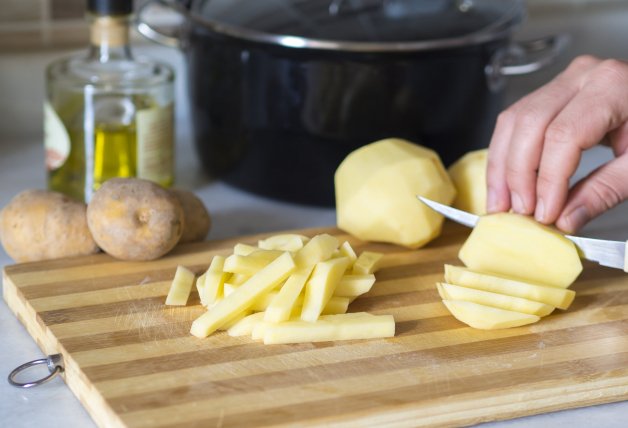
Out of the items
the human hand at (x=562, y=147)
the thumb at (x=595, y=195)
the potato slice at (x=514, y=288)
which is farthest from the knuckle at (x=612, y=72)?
the potato slice at (x=514, y=288)

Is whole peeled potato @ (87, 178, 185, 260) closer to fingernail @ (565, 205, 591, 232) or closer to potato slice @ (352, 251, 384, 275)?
potato slice @ (352, 251, 384, 275)

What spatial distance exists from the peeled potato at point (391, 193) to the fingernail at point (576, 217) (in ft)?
0.60

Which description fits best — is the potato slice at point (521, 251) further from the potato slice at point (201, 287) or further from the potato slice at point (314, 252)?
the potato slice at point (201, 287)

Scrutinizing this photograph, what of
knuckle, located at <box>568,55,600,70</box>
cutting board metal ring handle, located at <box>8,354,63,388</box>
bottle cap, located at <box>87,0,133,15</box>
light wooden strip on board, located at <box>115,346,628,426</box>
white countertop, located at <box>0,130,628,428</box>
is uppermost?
bottle cap, located at <box>87,0,133,15</box>

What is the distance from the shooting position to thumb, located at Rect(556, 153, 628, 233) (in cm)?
140

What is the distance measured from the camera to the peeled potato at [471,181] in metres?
1.53

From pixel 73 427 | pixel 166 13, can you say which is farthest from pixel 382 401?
pixel 166 13

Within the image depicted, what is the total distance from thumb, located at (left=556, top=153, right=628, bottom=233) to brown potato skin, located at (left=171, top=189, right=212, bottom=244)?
0.50 metres

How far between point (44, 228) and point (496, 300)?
0.61m

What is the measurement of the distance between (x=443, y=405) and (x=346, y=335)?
16cm

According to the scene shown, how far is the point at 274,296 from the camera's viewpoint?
1253 millimetres

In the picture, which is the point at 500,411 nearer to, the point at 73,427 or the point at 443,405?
the point at 443,405

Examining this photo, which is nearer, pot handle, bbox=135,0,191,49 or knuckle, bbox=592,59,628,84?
knuckle, bbox=592,59,628,84

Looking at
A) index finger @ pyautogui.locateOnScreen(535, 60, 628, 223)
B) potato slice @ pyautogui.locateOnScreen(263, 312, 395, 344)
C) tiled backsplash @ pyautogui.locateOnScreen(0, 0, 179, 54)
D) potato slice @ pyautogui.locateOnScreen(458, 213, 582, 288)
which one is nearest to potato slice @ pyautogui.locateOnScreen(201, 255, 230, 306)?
potato slice @ pyautogui.locateOnScreen(263, 312, 395, 344)
